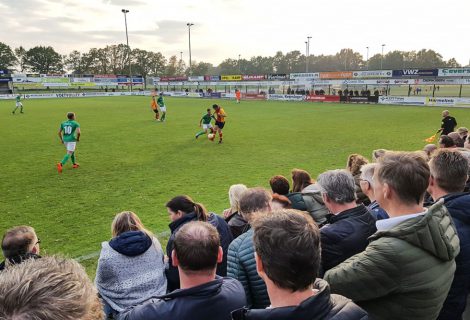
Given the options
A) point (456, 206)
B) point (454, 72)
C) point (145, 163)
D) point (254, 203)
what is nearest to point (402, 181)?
point (456, 206)

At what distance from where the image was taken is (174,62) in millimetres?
137625

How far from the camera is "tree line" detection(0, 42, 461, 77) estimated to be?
102 m

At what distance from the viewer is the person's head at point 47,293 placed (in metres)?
1.09

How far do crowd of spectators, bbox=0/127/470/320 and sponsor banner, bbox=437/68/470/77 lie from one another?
41.6 m

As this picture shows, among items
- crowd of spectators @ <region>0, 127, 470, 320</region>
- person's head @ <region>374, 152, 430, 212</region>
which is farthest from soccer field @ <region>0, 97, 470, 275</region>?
person's head @ <region>374, 152, 430, 212</region>

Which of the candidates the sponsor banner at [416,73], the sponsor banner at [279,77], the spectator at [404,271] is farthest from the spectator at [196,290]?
the sponsor banner at [279,77]

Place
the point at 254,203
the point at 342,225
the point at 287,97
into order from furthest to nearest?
the point at 287,97 → the point at 254,203 → the point at 342,225

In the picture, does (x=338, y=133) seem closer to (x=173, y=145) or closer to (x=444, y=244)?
(x=173, y=145)

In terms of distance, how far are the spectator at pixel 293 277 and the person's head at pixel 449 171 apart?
2.39m

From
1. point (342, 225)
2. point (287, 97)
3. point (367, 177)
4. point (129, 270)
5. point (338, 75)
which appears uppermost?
point (338, 75)

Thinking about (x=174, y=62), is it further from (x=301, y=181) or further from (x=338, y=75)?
(x=301, y=181)

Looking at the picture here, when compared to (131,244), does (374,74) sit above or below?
above

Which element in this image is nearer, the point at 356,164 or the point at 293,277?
the point at 293,277

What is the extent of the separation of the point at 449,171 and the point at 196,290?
2.84 m
